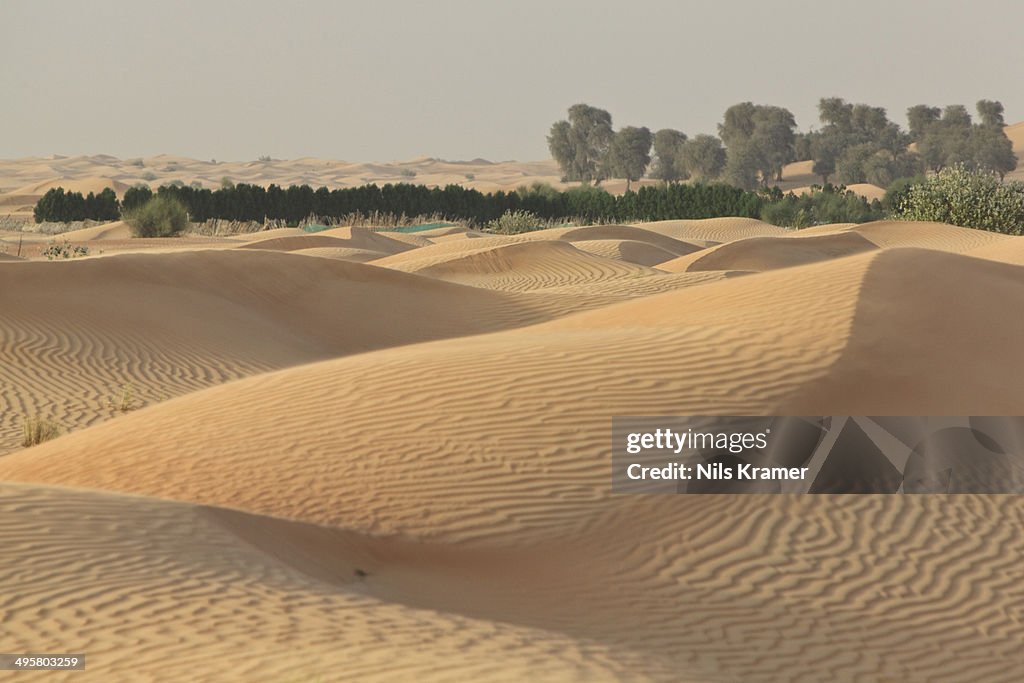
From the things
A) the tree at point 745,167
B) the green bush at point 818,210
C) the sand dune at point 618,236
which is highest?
the tree at point 745,167

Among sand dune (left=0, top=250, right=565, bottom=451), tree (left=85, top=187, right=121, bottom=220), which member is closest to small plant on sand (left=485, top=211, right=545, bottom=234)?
tree (left=85, top=187, right=121, bottom=220)

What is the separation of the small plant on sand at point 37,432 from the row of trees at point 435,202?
84.7ft

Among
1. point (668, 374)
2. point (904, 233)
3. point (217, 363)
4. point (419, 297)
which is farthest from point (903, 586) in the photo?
point (904, 233)

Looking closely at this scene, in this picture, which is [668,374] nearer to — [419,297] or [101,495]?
[101,495]

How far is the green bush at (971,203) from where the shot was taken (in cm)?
2867

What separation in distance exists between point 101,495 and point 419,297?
1051 cm

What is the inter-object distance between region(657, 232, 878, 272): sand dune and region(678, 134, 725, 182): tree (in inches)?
3251

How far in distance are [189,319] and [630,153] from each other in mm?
98844

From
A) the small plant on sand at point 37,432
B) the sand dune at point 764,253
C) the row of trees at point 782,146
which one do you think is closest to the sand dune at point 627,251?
the sand dune at point 764,253

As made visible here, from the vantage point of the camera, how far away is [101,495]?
21.5 feet

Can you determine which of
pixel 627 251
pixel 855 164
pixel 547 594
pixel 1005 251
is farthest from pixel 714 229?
pixel 855 164

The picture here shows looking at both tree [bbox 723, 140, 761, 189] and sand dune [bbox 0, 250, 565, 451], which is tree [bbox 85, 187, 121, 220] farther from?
tree [bbox 723, 140, 761, 189]

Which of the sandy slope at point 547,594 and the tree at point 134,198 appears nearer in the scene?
the sandy slope at point 547,594

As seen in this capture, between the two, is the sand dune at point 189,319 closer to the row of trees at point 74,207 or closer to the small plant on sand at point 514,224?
the small plant on sand at point 514,224
